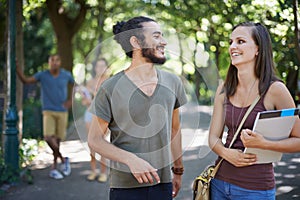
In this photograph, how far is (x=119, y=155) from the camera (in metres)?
2.24

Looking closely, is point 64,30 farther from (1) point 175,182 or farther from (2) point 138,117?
(2) point 138,117

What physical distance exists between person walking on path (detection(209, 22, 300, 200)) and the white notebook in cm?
4

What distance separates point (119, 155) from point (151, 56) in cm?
51

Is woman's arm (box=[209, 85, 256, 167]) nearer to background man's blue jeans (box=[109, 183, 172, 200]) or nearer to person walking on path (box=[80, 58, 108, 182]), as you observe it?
background man's blue jeans (box=[109, 183, 172, 200])

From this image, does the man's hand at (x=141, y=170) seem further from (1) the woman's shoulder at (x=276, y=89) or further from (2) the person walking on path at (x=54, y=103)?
(2) the person walking on path at (x=54, y=103)

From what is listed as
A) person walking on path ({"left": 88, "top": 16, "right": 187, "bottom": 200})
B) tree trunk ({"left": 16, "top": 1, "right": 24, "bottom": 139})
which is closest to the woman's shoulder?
person walking on path ({"left": 88, "top": 16, "right": 187, "bottom": 200})

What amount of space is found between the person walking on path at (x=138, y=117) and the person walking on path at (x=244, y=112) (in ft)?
0.89

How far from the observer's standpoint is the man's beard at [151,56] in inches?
91.1

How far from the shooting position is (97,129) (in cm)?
231

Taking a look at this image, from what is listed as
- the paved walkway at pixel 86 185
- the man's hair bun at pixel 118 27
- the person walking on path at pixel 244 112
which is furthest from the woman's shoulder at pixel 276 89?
the paved walkway at pixel 86 185

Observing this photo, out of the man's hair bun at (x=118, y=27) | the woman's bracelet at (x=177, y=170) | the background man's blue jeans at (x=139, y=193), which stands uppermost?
the man's hair bun at (x=118, y=27)

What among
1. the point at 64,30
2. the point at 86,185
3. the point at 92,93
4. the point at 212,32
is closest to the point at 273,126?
the point at 92,93

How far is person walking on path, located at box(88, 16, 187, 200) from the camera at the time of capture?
2.29 m

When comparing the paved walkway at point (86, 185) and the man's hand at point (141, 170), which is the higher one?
the man's hand at point (141, 170)
